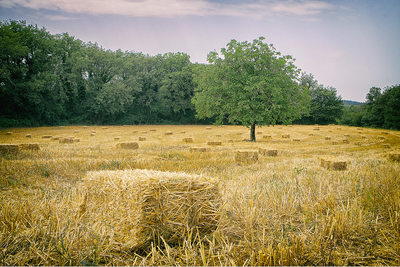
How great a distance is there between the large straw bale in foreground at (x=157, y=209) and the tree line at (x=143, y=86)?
57.3 feet

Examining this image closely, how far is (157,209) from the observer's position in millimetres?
3762

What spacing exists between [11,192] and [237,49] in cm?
2013

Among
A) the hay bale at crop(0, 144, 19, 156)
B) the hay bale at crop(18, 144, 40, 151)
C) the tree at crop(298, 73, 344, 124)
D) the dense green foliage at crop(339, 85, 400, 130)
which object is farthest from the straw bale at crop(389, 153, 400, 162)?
the tree at crop(298, 73, 344, 124)

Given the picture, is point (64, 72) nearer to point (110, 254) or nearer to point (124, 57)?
point (124, 57)

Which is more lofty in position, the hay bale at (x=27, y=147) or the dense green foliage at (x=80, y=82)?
the dense green foliage at (x=80, y=82)

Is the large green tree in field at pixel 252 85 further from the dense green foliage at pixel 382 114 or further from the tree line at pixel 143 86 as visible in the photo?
the dense green foliage at pixel 382 114

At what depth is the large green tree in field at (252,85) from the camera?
842 inches

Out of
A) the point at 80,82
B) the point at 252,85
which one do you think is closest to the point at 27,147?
the point at 252,85

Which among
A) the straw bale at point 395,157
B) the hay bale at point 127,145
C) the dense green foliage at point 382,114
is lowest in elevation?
the hay bale at point 127,145

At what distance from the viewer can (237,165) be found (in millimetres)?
11047

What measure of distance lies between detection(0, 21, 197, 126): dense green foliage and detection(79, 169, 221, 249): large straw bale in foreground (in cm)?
3445

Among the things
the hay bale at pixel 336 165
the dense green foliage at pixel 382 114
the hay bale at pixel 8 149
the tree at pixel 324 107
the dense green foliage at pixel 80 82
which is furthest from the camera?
the tree at pixel 324 107

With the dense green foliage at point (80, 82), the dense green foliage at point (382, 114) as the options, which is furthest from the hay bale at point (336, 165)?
the dense green foliage at point (382, 114)

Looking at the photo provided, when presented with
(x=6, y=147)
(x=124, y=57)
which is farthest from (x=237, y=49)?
(x=124, y=57)
